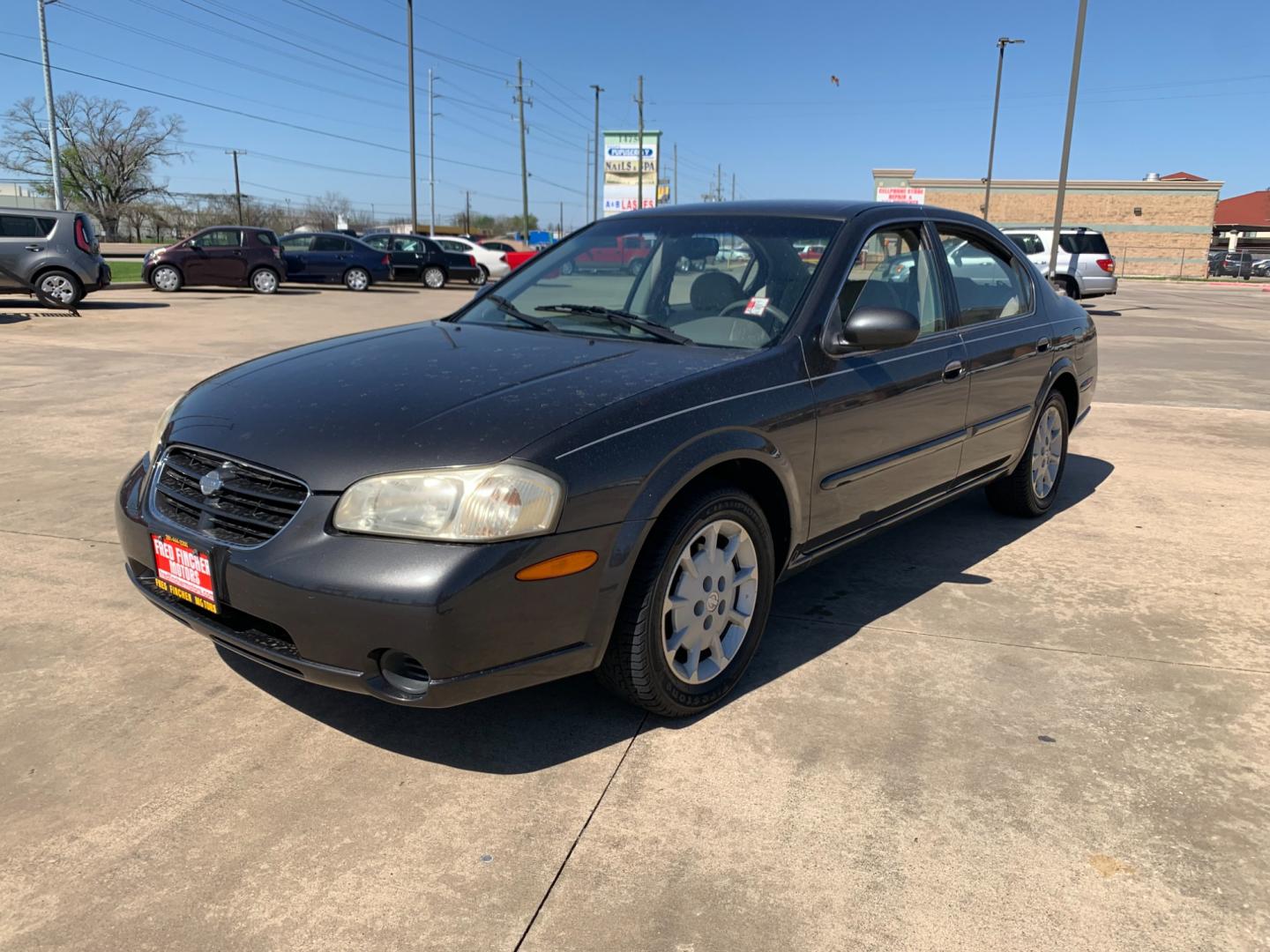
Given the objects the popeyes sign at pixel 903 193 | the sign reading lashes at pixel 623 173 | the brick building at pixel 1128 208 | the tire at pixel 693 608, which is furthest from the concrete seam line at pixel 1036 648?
the sign reading lashes at pixel 623 173

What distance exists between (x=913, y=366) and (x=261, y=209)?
90.5 metres

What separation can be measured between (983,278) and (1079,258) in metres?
20.1

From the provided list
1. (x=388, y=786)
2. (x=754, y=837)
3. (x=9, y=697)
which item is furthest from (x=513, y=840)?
(x=9, y=697)

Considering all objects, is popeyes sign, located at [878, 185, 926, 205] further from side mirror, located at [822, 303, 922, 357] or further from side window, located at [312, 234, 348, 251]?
side mirror, located at [822, 303, 922, 357]

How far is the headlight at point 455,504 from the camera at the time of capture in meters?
2.40

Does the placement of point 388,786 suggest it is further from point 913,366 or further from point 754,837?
point 913,366

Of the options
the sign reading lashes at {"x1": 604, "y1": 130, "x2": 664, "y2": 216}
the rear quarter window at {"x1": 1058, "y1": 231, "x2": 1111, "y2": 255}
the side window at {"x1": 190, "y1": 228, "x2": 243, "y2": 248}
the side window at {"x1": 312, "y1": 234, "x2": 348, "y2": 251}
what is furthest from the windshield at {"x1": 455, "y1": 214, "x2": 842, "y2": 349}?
the sign reading lashes at {"x1": 604, "y1": 130, "x2": 664, "y2": 216}

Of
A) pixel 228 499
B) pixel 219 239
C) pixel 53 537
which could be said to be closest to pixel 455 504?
pixel 228 499

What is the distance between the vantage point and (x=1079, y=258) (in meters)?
22.4

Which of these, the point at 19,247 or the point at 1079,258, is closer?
the point at 19,247

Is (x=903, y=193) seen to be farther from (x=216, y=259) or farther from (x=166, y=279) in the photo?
(x=166, y=279)

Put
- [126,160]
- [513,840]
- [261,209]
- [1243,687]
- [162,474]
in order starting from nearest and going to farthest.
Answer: [513,840] < [162,474] < [1243,687] < [126,160] < [261,209]

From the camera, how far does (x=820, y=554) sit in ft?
11.6

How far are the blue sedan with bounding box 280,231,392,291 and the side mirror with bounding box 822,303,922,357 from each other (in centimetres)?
2393
